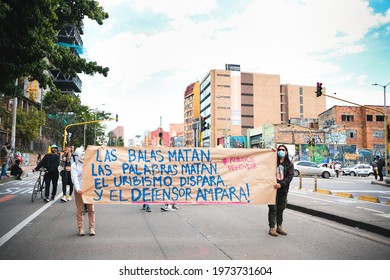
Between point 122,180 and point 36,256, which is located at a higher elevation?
point 122,180

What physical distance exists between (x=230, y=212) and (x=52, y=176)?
6.21 meters

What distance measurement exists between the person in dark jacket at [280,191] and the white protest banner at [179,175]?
0.47 feet

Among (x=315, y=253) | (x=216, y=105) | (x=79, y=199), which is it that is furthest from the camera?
(x=216, y=105)

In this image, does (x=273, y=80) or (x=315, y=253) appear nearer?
(x=315, y=253)

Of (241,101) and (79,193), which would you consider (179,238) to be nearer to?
(79,193)

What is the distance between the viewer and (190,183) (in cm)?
722

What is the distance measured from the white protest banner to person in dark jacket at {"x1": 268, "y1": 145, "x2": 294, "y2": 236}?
144 mm

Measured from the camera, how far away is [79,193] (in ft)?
22.1

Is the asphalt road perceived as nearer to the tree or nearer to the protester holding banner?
the protester holding banner

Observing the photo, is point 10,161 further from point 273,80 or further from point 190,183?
point 273,80

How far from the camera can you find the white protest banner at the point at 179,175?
6934 millimetres

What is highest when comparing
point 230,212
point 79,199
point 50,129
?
point 50,129

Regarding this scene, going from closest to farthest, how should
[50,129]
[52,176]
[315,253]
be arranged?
[315,253] < [52,176] < [50,129]

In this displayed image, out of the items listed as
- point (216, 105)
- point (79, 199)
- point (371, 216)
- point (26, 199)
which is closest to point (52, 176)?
point (26, 199)
